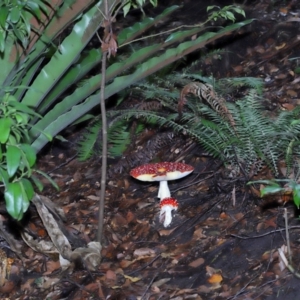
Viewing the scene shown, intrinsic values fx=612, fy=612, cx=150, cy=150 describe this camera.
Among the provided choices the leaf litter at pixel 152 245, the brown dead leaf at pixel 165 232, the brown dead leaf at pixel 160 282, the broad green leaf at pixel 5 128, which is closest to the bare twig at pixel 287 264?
the leaf litter at pixel 152 245

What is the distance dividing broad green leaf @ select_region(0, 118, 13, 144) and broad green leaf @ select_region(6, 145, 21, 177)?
0.04 metres

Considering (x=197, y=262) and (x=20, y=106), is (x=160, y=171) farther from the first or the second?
(x=20, y=106)

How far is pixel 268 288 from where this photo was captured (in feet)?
8.44

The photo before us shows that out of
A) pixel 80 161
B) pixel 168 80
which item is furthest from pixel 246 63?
pixel 80 161

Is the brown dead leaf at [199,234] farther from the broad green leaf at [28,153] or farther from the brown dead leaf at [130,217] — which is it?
the broad green leaf at [28,153]

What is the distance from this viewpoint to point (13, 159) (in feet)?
5.71

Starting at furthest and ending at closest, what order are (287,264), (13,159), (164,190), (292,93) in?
(292,93), (164,190), (287,264), (13,159)

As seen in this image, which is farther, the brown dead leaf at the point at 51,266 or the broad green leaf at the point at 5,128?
the brown dead leaf at the point at 51,266

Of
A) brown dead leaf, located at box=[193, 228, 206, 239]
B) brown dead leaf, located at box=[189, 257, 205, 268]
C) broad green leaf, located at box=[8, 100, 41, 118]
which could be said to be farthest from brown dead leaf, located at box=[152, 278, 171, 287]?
broad green leaf, located at box=[8, 100, 41, 118]

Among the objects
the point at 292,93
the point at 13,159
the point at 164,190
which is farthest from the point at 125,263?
the point at 292,93

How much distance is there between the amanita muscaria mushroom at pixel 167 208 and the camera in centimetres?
307

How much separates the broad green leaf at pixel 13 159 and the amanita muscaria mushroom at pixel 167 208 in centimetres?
140

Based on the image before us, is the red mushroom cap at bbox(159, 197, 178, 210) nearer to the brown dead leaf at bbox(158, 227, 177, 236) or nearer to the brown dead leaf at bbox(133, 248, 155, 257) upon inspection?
the brown dead leaf at bbox(158, 227, 177, 236)

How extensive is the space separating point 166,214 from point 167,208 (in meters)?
0.04
